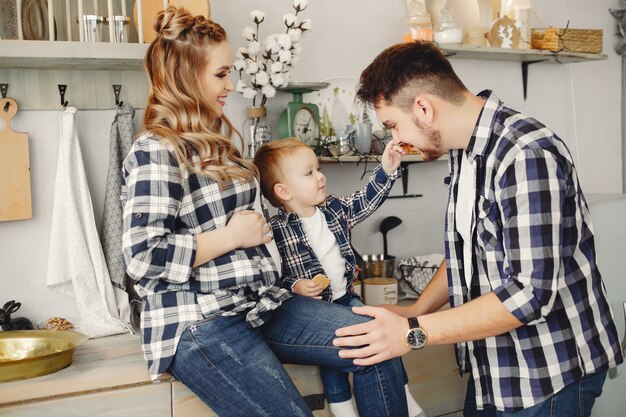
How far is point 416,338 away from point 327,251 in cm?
63

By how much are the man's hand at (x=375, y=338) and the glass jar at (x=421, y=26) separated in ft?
4.86

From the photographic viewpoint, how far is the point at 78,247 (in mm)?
2236

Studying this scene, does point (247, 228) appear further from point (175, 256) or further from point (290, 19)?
point (290, 19)

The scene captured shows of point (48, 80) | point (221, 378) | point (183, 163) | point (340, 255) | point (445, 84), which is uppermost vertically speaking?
point (48, 80)

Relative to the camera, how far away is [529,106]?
3.36m

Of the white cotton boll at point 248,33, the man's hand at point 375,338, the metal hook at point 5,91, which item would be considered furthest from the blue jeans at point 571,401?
the metal hook at point 5,91

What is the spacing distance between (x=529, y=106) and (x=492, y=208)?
6.61 feet

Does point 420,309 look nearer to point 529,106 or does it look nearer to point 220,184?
point 220,184

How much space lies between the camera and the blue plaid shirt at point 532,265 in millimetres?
1431

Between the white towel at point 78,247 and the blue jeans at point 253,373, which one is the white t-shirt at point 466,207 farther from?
the white towel at point 78,247

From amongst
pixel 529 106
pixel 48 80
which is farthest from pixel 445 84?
pixel 529 106

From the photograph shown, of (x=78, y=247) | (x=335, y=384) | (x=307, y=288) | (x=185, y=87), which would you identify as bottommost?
(x=335, y=384)

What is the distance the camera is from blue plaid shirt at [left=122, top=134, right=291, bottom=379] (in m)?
1.57

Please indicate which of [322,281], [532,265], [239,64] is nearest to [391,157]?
[322,281]
